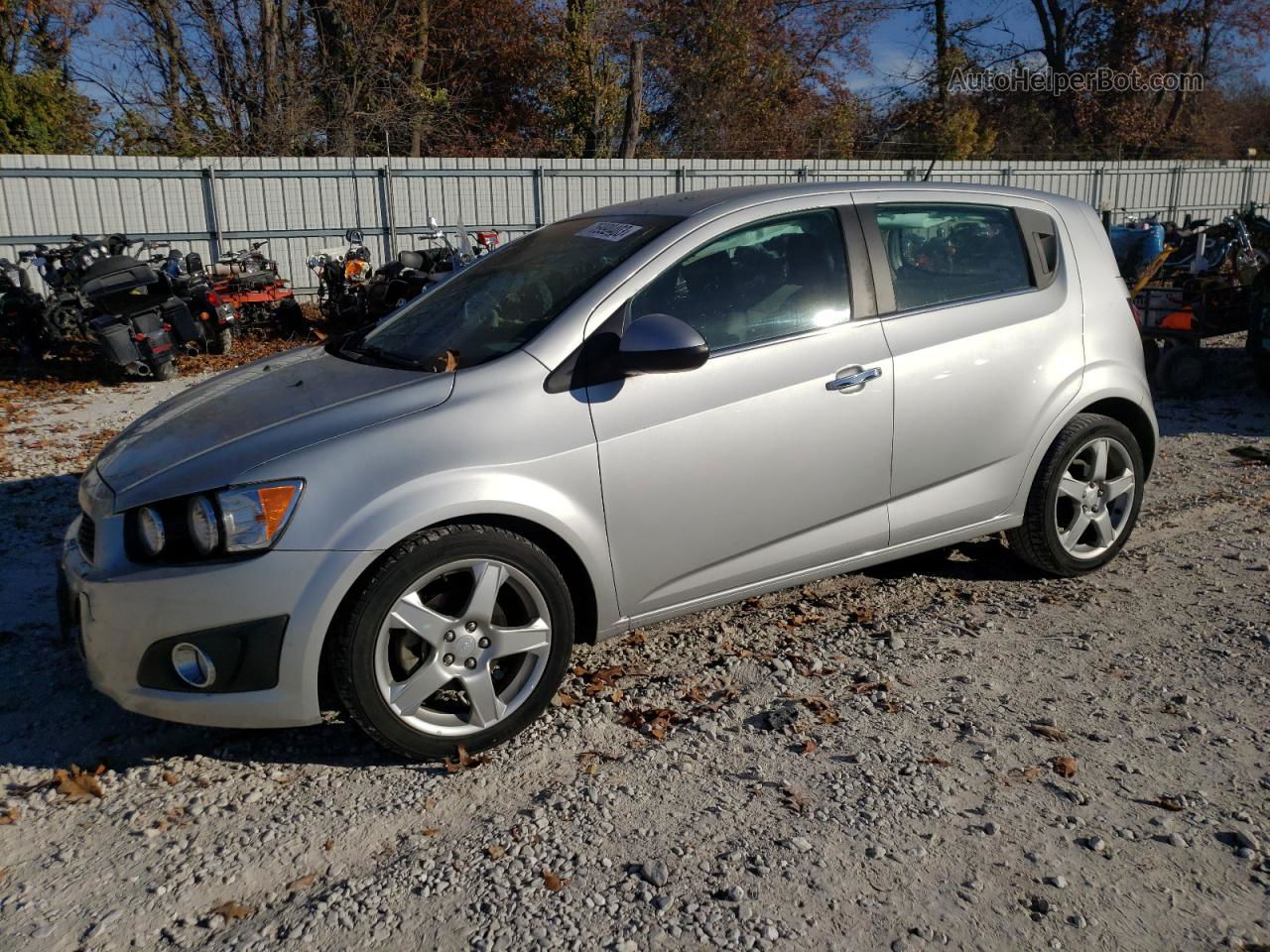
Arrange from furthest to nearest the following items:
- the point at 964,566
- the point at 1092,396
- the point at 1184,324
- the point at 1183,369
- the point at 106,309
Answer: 1. the point at 106,309
2. the point at 1183,369
3. the point at 1184,324
4. the point at 964,566
5. the point at 1092,396

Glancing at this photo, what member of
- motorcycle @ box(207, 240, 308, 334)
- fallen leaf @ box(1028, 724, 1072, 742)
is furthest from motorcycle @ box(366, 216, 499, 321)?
fallen leaf @ box(1028, 724, 1072, 742)

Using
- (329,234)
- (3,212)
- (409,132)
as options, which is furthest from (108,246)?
(409,132)

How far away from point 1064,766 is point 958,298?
1945 millimetres

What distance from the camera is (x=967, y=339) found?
4227 mm

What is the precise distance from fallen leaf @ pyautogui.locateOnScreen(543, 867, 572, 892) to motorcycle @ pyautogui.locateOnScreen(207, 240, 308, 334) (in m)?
10.7

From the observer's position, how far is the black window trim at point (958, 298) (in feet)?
13.5

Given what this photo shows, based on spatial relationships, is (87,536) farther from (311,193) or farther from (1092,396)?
(311,193)

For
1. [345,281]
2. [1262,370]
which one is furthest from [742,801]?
[345,281]

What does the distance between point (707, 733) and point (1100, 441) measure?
2.38 metres

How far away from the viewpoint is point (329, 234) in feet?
52.3

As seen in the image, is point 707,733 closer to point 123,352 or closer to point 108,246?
point 123,352

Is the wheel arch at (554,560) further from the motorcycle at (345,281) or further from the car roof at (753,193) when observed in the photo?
the motorcycle at (345,281)

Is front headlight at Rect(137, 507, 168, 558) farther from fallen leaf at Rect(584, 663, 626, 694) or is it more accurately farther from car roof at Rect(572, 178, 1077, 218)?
car roof at Rect(572, 178, 1077, 218)

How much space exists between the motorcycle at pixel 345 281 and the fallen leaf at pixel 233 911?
11.0 meters
